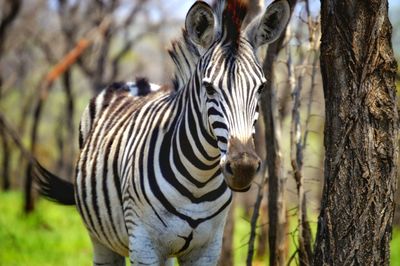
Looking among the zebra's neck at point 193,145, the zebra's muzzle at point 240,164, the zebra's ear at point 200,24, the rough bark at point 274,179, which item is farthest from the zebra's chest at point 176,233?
the rough bark at point 274,179

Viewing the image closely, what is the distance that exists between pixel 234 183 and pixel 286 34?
2767 millimetres

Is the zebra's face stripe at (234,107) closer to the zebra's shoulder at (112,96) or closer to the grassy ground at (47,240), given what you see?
the zebra's shoulder at (112,96)

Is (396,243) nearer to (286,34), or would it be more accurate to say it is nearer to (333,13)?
(286,34)

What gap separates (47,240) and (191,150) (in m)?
6.41

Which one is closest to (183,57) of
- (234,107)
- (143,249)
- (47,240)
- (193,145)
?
(193,145)

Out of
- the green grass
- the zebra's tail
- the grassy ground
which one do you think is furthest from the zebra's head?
the green grass

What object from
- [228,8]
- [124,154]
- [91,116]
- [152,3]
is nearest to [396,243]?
[91,116]

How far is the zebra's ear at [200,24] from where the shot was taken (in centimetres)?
375

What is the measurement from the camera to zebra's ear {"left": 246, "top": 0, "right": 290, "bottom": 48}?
3898 mm

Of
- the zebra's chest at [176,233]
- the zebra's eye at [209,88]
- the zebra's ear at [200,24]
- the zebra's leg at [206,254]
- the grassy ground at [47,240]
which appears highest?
the zebra's ear at [200,24]

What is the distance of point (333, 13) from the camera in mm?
3588

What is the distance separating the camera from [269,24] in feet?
13.0

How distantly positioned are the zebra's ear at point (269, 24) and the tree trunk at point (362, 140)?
1.36 feet

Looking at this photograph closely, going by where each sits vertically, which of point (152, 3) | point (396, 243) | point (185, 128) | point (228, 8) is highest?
point (152, 3)
